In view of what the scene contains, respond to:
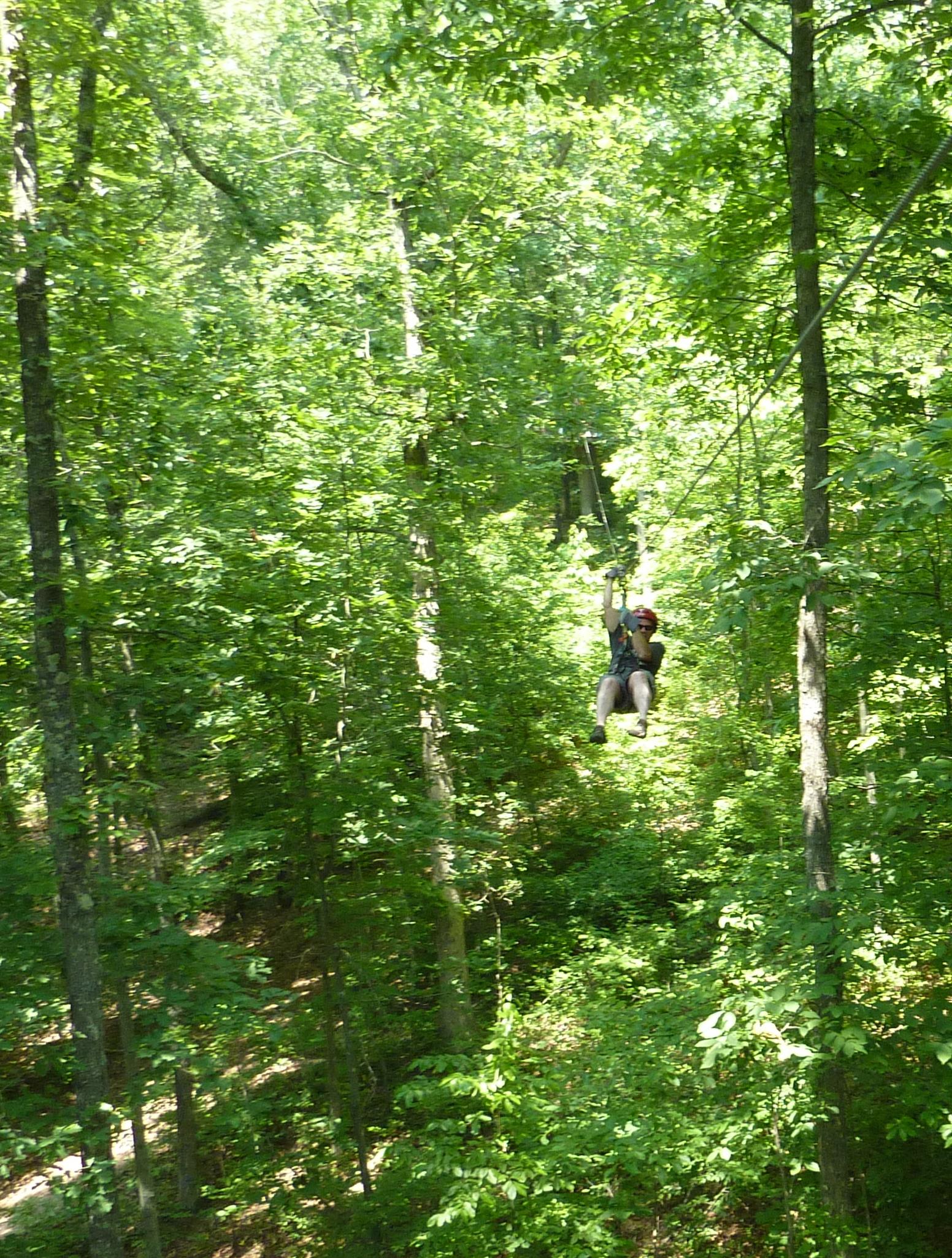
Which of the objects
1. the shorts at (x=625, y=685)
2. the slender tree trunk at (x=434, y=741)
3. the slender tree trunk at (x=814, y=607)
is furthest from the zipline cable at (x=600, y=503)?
the slender tree trunk at (x=434, y=741)

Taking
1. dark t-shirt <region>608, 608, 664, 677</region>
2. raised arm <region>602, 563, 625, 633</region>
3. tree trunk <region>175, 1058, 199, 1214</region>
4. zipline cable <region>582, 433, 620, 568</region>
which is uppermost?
zipline cable <region>582, 433, 620, 568</region>

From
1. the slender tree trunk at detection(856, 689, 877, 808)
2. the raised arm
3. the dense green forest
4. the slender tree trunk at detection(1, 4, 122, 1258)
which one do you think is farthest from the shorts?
the slender tree trunk at detection(1, 4, 122, 1258)

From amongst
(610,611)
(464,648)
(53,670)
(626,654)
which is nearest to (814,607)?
(610,611)

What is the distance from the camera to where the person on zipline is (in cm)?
665

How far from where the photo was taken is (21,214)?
225 inches

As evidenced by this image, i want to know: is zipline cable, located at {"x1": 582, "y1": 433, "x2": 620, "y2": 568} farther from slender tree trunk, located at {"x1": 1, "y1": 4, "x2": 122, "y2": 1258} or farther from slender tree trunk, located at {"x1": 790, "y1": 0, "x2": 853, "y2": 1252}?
slender tree trunk, located at {"x1": 1, "y1": 4, "x2": 122, "y2": 1258}

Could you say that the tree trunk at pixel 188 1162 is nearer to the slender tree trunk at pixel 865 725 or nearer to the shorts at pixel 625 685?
the shorts at pixel 625 685

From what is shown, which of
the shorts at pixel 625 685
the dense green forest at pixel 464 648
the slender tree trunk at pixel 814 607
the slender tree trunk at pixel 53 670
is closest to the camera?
the slender tree trunk at pixel 814 607

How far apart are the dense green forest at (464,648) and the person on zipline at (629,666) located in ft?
0.67

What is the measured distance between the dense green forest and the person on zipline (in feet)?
0.67

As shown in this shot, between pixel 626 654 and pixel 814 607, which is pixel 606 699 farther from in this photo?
pixel 814 607

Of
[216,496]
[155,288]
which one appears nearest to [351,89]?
[155,288]

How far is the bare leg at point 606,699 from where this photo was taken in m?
6.61

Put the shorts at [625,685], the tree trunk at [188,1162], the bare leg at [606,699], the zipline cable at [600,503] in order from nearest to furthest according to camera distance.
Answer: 1. the zipline cable at [600,503]
2. the bare leg at [606,699]
3. the shorts at [625,685]
4. the tree trunk at [188,1162]
